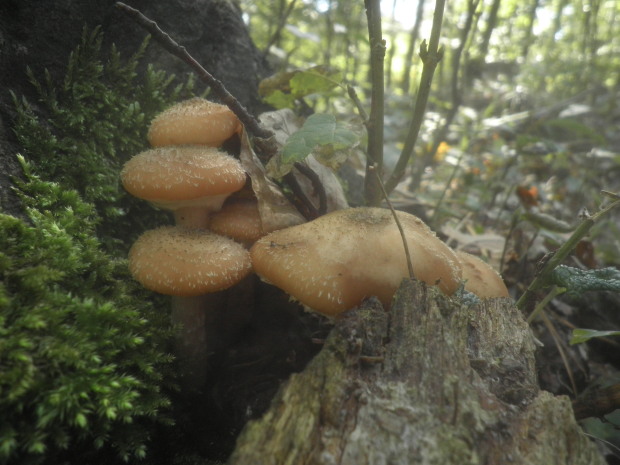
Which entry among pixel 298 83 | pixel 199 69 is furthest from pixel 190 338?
pixel 298 83

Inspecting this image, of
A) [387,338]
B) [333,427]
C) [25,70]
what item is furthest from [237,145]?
[333,427]

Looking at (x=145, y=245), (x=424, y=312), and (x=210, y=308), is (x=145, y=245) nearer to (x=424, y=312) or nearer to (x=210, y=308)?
(x=210, y=308)

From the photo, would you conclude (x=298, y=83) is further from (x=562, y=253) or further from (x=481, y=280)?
(x=562, y=253)

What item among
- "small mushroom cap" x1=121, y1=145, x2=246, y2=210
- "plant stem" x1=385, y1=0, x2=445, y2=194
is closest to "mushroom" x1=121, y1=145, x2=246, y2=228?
"small mushroom cap" x1=121, y1=145, x2=246, y2=210

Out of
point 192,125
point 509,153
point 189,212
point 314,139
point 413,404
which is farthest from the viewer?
point 509,153

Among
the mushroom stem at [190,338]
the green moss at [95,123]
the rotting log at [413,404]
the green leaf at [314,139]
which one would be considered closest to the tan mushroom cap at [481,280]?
the rotting log at [413,404]

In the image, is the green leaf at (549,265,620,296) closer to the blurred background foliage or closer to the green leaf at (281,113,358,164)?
the blurred background foliage

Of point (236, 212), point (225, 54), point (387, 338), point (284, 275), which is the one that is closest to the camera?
point (387, 338)
